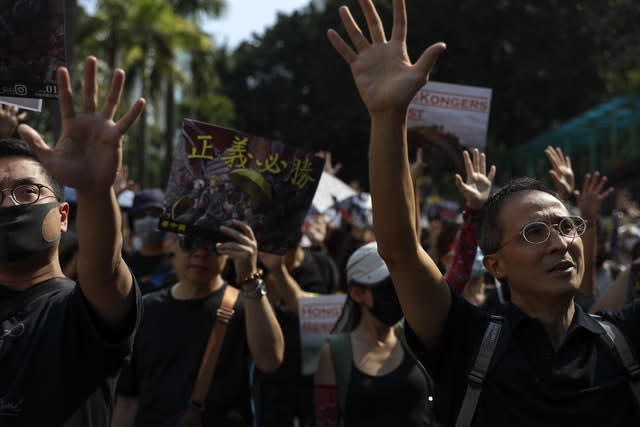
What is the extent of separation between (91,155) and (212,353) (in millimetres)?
1929

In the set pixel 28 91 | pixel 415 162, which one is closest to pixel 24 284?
pixel 28 91

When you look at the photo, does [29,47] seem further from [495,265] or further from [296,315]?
[296,315]

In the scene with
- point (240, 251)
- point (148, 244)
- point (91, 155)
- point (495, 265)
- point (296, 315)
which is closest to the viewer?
point (91, 155)

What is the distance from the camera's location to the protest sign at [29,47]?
3.70 m

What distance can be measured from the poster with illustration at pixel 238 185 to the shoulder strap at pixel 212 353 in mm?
327

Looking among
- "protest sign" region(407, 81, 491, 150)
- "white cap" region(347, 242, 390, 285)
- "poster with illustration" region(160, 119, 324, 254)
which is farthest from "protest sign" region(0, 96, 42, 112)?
"protest sign" region(407, 81, 491, 150)

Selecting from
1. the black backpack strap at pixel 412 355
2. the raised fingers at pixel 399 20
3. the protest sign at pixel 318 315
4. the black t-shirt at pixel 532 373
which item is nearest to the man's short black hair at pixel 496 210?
the black t-shirt at pixel 532 373

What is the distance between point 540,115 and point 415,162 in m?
28.9

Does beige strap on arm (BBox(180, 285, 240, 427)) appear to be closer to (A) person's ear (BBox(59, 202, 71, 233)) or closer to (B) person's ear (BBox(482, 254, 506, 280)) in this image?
(A) person's ear (BBox(59, 202, 71, 233))

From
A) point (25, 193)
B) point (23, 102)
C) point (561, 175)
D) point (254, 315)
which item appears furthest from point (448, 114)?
point (25, 193)

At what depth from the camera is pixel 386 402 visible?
4.18 meters

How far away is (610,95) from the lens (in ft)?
103

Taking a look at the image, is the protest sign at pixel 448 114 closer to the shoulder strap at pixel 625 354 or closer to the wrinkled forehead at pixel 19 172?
the shoulder strap at pixel 625 354

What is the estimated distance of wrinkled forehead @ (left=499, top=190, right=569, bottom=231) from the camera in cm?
307
